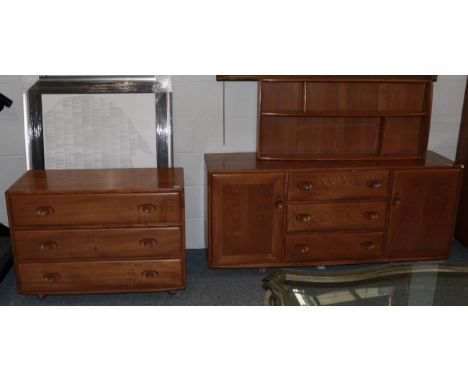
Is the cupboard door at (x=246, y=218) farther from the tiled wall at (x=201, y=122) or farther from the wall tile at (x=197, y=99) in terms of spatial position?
the wall tile at (x=197, y=99)

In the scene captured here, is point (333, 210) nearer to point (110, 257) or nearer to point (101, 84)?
point (110, 257)

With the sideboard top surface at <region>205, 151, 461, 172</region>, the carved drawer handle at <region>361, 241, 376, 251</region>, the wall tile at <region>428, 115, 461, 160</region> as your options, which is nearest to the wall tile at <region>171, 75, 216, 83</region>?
the sideboard top surface at <region>205, 151, 461, 172</region>

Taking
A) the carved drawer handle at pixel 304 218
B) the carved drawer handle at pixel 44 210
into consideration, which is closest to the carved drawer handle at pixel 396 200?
the carved drawer handle at pixel 304 218

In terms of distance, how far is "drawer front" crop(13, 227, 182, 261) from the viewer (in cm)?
291

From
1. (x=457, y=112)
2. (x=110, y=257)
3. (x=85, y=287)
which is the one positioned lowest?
(x=85, y=287)

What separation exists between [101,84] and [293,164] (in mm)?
1348

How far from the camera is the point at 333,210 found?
10.6 feet

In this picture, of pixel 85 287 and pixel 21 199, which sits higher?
pixel 21 199

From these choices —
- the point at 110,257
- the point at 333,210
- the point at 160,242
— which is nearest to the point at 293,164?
the point at 333,210

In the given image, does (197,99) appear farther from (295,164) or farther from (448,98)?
(448,98)

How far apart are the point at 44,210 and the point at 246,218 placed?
120 cm

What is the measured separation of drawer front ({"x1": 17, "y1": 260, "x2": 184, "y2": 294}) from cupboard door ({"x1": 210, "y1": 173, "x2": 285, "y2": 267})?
1.14 feet

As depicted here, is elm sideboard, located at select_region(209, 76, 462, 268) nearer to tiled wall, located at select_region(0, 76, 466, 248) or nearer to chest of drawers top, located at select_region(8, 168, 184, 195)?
tiled wall, located at select_region(0, 76, 466, 248)

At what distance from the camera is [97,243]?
295 cm
